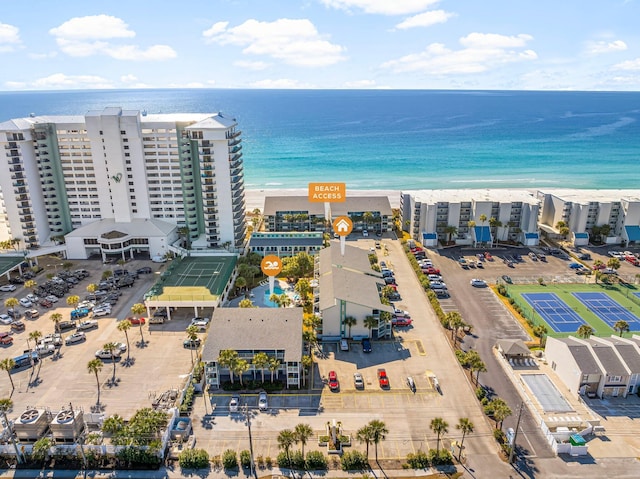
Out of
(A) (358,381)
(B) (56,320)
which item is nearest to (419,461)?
(A) (358,381)

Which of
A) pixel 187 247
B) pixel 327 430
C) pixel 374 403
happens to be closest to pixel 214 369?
pixel 327 430

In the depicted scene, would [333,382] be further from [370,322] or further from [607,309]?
[607,309]

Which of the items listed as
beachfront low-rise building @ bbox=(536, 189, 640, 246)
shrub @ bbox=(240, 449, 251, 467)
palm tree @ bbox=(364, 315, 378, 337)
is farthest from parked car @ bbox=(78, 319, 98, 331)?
beachfront low-rise building @ bbox=(536, 189, 640, 246)

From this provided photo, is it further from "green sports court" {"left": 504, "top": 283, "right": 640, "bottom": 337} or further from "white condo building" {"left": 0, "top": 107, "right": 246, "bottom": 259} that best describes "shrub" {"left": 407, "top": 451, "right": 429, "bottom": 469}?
"white condo building" {"left": 0, "top": 107, "right": 246, "bottom": 259}

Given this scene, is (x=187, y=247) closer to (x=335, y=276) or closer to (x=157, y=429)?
(x=335, y=276)

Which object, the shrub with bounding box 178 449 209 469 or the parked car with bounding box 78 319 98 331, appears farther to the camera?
the parked car with bounding box 78 319 98 331

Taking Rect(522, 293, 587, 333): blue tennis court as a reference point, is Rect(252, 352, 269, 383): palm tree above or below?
above

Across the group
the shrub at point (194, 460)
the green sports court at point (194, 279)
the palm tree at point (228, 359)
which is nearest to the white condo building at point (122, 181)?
the green sports court at point (194, 279)
